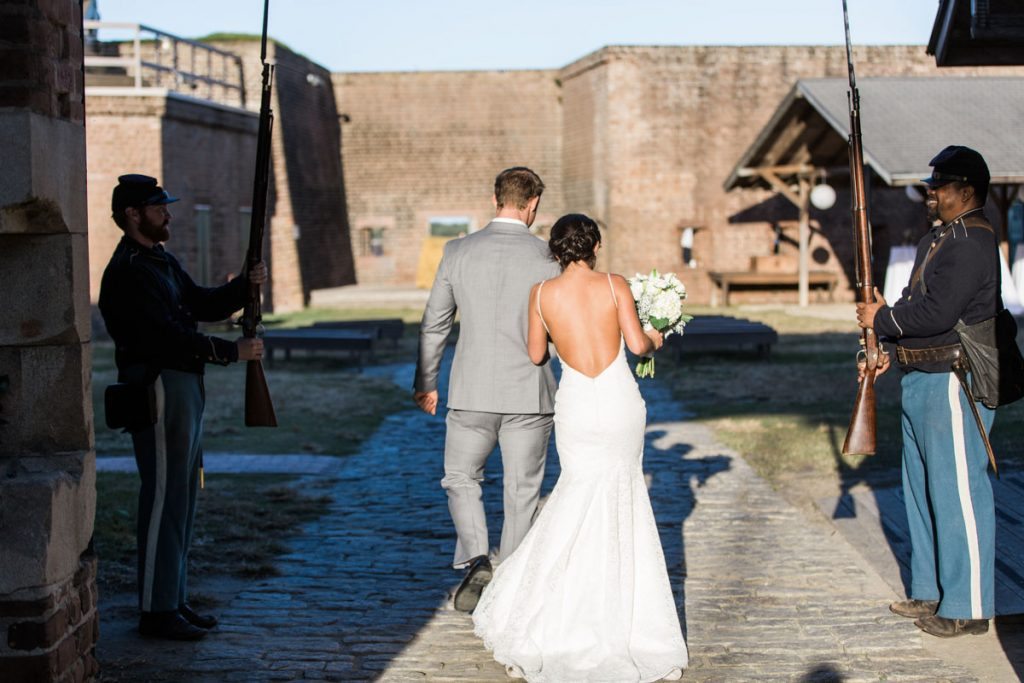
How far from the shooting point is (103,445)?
10922 millimetres

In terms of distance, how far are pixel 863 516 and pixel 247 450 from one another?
5.34 meters

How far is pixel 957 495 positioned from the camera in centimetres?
531

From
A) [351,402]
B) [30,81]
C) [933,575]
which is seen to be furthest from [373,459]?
[30,81]

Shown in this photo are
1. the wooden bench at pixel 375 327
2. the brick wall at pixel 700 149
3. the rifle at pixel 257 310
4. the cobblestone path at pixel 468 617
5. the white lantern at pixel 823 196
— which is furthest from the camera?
the brick wall at pixel 700 149

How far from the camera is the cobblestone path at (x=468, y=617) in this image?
16.3 feet

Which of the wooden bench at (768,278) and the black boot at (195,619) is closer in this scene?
the black boot at (195,619)

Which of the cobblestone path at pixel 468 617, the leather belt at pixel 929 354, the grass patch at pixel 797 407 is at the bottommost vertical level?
the cobblestone path at pixel 468 617

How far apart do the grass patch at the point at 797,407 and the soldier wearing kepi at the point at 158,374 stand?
496cm

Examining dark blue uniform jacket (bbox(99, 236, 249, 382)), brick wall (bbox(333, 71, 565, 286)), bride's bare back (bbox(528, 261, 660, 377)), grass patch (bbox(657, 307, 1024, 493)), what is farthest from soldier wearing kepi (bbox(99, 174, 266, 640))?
brick wall (bbox(333, 71, 565, 286))

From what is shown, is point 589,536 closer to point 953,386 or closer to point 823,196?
point 953,386

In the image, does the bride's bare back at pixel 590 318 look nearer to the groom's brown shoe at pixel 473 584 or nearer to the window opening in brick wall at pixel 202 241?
the groom's brown shoe at pixel 473 584

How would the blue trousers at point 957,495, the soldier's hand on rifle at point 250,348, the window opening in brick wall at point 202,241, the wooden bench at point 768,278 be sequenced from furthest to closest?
the wooden bench at point 768,278
the window opening in brick wall at point 202,241
the soldier's hand on rifle at point 250,348
the blue trousers at point 957,495

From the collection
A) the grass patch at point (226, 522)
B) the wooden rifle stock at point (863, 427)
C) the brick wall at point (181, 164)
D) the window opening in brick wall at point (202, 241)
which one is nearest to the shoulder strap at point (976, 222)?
the wooden rifle stock at point (863, 427)

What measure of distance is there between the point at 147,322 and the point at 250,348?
466 millimetres
